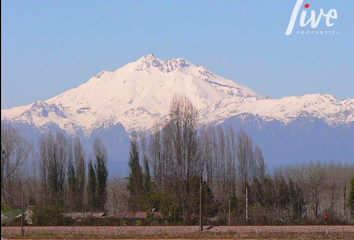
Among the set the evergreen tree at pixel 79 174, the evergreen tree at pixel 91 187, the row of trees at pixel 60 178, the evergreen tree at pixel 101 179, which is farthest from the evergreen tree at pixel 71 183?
the evergreen tree at pixel 101 179

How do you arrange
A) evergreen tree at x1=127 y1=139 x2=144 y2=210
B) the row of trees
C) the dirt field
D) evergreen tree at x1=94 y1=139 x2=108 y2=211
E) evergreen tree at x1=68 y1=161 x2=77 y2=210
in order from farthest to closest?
1. evergreen tree at x1=94 y1=139 x2=108 y2=211
2. evergreen tree at x1=68 y1=161 x2=77 y2=210
3. the row of trees
4. evergreen tree at x1=127 y1=139 x2=144 y2=210
5. the dirt field

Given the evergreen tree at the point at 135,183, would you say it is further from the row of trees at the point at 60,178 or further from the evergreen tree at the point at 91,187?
the evergreen tree at the point at 91,187

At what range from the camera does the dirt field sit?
136ft

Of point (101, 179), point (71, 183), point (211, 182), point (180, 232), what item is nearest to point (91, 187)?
point (71, 183)

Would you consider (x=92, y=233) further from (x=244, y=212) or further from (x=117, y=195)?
(x=117, y=195)

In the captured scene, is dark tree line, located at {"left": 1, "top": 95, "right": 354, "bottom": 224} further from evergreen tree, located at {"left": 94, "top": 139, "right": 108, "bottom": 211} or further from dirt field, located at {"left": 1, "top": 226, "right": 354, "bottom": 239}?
dirt field, located at {"left": 1, "top": 226, "right": 354, "bottom": 239}

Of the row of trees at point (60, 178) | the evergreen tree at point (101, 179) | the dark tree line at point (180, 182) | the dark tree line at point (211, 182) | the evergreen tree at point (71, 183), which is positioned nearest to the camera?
the dark tree line at point (211, 182)

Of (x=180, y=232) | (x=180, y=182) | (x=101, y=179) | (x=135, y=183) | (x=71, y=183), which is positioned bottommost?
(x=180, y=232)

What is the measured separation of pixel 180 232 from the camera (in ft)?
145

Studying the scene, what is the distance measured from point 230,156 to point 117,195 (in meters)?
13.4

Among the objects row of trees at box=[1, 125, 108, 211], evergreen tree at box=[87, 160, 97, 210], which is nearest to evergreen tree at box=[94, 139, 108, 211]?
row of trees at box=[1, 125, 108, 211]

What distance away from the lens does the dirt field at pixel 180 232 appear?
4134 centimetres

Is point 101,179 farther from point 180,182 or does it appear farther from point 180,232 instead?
point 180,232

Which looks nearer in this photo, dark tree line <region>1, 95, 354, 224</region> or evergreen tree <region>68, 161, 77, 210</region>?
dark tree line <region>1, 95, 354, 224</region>
